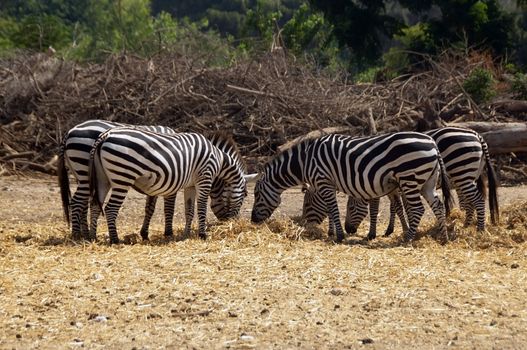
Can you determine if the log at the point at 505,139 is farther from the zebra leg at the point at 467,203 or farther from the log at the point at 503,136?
the zebra leg at the point at 467,203

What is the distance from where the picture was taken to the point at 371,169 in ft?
33.1

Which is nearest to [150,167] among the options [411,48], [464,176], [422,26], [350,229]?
[350,229]

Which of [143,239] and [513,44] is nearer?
[143,239]

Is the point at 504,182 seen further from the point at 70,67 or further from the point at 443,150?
the point at 70,67

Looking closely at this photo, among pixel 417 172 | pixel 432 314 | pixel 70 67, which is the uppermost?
pixel 70 67

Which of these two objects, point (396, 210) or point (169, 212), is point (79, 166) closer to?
point (169, 212)

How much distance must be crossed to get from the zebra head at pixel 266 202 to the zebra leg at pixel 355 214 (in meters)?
1.01

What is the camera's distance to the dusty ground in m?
6.12

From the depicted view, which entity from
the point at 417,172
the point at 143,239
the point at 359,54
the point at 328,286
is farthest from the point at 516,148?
the point at 359,54

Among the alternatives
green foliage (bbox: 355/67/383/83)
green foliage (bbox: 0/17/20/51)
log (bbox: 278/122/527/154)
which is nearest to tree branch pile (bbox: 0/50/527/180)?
log (bbox: 278/122/527/154)

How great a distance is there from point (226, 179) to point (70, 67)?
9057 millimetres

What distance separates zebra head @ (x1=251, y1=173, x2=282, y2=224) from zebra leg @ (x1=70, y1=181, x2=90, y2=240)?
2323mm

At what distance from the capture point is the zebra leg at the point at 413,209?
991 centimetres

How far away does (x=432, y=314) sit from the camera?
657 centimetres
